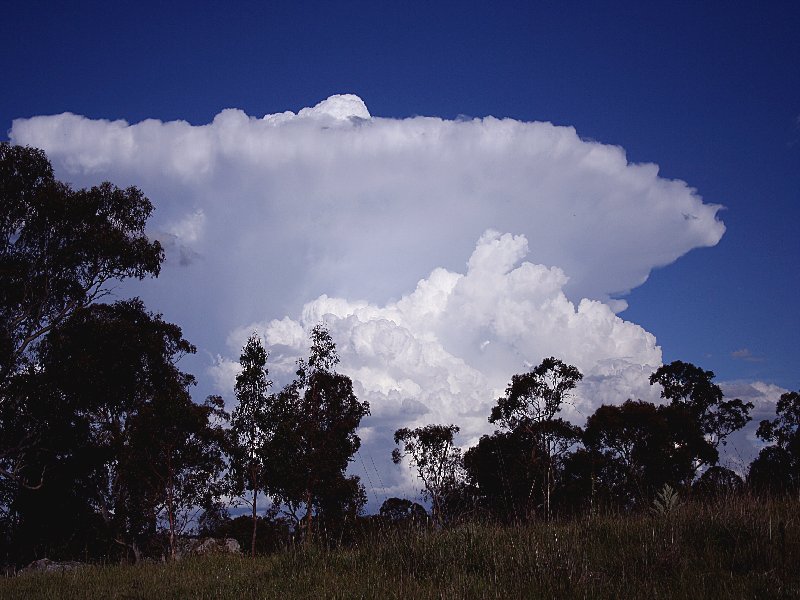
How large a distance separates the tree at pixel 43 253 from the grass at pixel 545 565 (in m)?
14.5

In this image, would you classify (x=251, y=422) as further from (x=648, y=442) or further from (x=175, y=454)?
(x=648, y=442)

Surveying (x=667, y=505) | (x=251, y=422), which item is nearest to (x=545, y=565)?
(x=667, y=505)

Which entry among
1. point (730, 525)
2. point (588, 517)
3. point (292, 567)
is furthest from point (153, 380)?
point (730, 525)

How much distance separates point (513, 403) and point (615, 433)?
5883 mm

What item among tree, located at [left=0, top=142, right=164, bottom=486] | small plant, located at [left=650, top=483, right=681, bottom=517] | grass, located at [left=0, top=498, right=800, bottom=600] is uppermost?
tree, located at [left=0, top=142, right=164, bottom=486]

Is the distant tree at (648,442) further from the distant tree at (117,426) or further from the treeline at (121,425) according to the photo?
the distant tree at (117,426)

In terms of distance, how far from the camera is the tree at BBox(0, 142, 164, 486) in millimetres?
22016

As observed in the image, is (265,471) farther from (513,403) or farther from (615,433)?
(615,433)

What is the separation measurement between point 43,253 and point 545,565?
71.6 feet

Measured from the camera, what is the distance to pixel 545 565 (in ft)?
23.9

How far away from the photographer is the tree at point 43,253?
22.0 metres

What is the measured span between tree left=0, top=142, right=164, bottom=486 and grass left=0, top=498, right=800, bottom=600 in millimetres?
14496

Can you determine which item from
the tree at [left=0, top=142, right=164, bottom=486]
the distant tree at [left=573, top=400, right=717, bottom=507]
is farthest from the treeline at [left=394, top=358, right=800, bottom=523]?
the tree at [left=0, top=142, right=164, bottom=486]

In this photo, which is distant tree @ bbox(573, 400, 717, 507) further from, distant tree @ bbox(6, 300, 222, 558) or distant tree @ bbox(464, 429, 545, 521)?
distant tree @ bbox(6, 300, 222, 558)
